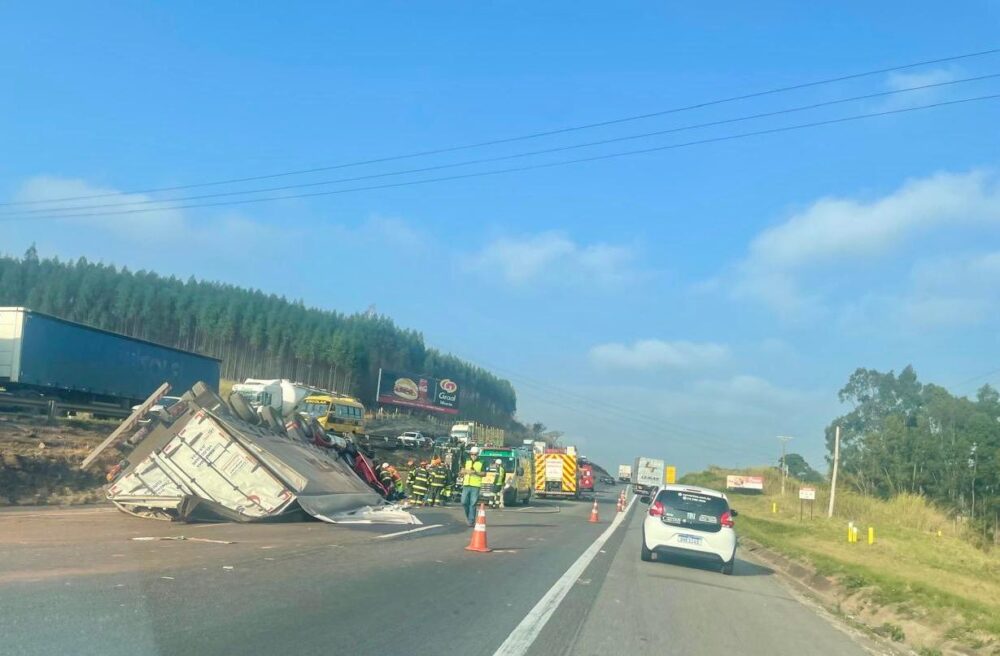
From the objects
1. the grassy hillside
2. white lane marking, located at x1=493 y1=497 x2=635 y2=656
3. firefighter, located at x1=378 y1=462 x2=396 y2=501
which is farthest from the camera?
firefighter, located at x1=378 y1=462 x2=396 y2=501

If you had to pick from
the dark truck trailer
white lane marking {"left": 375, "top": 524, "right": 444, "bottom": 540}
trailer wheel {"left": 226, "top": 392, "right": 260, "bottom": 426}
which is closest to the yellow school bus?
the dark truck trailer

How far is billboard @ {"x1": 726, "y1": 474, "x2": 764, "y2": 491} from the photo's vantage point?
→ 103562 mm

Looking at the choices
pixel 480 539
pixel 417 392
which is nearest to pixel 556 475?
pixel 480 539

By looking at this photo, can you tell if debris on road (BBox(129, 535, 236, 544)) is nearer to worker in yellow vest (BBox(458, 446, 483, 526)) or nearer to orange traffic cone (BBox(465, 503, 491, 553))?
orange traffic cone (BBox(465, 503, 491, 553))

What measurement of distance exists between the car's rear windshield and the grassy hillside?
2.70 m

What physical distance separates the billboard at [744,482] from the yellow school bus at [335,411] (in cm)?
6001

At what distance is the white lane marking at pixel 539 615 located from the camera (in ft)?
27.8

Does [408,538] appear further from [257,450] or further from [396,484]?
[396,484]

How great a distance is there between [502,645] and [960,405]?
6824 centimetres

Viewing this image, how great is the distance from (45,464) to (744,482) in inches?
3600

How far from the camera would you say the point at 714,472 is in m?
125

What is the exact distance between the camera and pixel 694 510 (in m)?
18.0

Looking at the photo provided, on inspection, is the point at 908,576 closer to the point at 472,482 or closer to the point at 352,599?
the point at 472,482

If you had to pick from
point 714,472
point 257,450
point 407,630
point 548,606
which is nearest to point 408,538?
point 257,450
